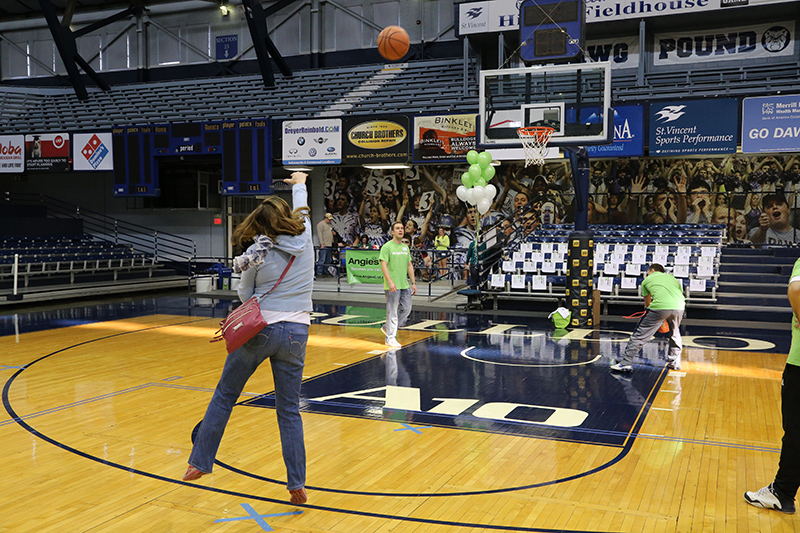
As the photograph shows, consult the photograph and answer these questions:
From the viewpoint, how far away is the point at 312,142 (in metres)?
20.0

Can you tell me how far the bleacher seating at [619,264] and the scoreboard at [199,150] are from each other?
8.09 m

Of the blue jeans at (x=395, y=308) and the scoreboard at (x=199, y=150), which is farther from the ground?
the scoreboard at (x=199, y=150)

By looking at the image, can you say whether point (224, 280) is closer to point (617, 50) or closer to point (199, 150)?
point (199, 150)

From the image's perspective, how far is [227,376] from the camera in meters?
4.26

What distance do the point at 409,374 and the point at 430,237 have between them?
13.4m

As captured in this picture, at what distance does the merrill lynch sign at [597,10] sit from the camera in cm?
1930

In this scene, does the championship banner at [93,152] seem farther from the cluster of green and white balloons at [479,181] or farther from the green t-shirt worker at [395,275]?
the green t-shirt worker at [395,275]

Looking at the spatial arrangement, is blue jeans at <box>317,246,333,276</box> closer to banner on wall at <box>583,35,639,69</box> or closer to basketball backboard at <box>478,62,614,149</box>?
basketball backboard at <box>478,62,614,149</box>

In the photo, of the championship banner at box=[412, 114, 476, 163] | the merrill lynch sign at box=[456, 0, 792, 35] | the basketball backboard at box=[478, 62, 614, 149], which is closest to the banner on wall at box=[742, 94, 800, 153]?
the merrill lynch sign at box=[456, 0, 792, 35]

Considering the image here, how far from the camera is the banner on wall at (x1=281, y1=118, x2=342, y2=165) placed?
1970 centimetres

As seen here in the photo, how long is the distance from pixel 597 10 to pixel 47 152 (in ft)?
57.7

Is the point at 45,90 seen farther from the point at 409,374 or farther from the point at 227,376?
the point at 227,376

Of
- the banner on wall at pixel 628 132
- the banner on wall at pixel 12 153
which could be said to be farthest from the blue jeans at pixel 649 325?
the banner on wall at pixel 12 153

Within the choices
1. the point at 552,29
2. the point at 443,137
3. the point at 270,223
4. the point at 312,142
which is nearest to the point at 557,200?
the point at 443,137
